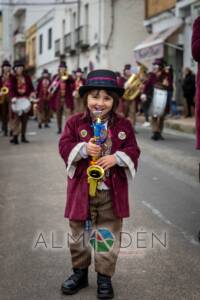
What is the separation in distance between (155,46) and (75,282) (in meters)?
20.8

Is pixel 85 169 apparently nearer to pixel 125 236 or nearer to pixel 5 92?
pixel 125 236

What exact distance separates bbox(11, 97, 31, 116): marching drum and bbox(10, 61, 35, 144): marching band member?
0.07 metres

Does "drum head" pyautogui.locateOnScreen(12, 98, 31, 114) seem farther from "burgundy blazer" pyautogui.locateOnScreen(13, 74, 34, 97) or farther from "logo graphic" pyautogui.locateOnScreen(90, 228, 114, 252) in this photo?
"logo graphic" pyautogui.locateOnScreen(90, 228, 114, 252)

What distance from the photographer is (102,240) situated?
411 centimetres

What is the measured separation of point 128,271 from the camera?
4715 mm

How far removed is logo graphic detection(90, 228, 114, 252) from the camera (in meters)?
4.10

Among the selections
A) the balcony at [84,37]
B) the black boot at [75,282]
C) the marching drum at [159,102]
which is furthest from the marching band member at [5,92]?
the balcony at [84,37]

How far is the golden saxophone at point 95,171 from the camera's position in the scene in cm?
378

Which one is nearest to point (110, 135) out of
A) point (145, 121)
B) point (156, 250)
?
point (156, 250)

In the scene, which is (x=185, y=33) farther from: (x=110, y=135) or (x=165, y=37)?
(x=110, y=135)

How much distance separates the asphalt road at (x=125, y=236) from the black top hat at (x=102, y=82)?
1396mm

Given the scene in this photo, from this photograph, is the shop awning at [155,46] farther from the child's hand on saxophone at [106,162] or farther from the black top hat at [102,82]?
the child's hand on saxophone at [106,162]

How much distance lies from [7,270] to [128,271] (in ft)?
3.04

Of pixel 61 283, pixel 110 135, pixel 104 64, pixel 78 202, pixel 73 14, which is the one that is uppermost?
pixel 73 14
